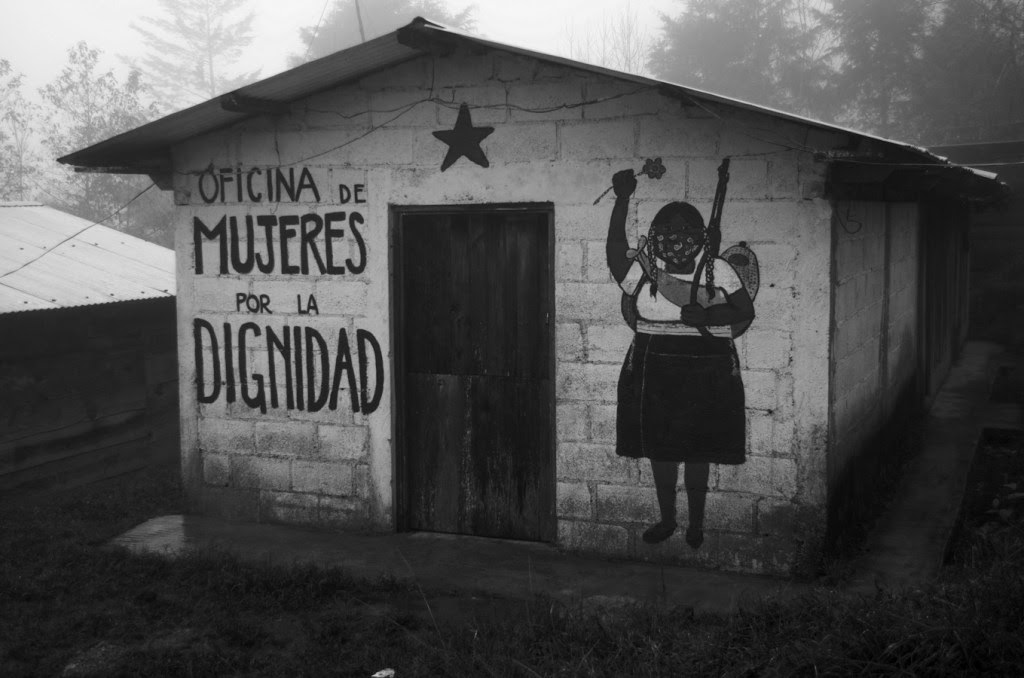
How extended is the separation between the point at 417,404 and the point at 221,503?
1.80 metres

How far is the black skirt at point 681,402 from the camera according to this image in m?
6.47

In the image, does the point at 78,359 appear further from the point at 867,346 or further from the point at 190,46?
the point at 190,46

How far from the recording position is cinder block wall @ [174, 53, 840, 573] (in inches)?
247

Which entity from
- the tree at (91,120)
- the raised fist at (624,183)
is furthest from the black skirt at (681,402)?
the tree at (91,120)

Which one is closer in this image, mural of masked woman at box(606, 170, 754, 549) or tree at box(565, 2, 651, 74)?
mural of masked woman at box(606, 170, 754, 549)

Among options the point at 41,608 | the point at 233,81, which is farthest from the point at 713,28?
the point at 41,608

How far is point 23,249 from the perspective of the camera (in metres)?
9.74

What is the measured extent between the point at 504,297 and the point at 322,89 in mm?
1987

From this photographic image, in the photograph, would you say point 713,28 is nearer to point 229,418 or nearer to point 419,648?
point 229,418

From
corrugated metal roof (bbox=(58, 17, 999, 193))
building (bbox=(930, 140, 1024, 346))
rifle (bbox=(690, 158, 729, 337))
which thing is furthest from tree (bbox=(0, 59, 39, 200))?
rifle (bbox=(690, 158, 729, 337))

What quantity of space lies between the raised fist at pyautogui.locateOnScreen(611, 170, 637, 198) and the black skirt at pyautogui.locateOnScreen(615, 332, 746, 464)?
899mm

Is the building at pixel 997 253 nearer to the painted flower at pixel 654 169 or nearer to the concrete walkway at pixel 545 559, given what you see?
the concrete walkway at pixel 545 559

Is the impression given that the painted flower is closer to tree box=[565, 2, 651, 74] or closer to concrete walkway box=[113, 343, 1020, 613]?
concrete walkway box=[113, 343, 1020, 613]

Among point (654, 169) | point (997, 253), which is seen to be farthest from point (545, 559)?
point (997, 253)
